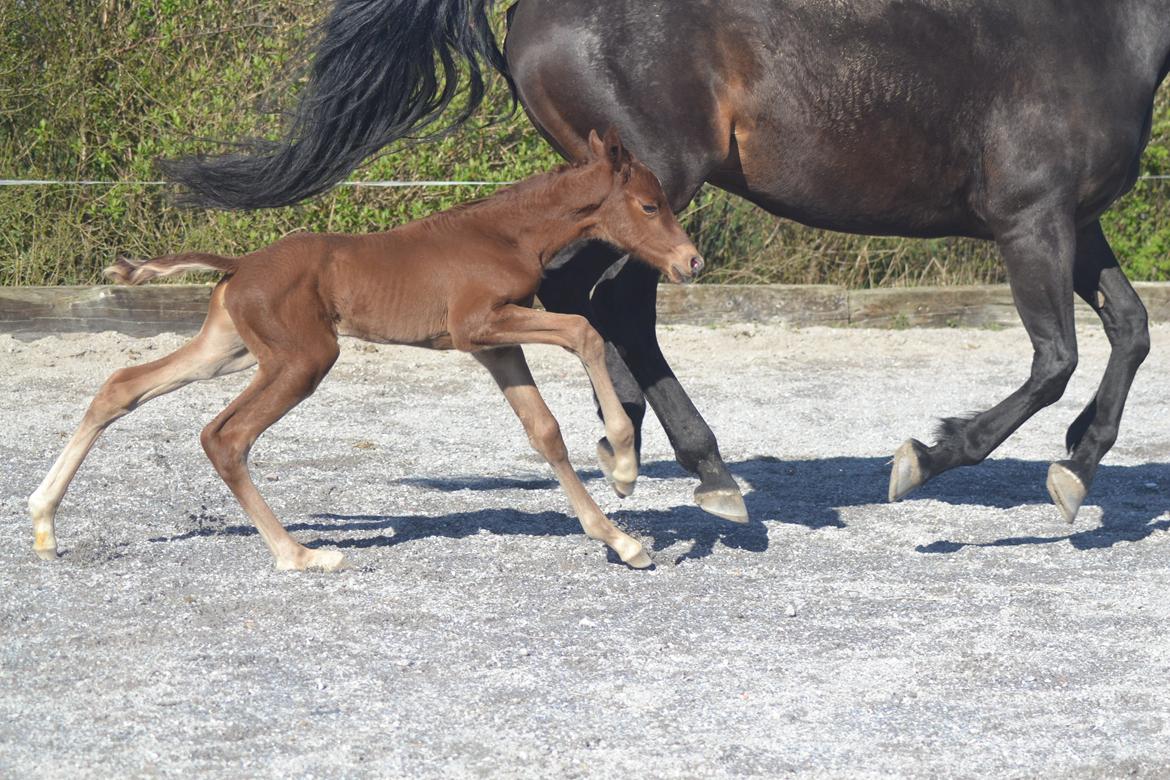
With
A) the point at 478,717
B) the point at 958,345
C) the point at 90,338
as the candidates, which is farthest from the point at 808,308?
the point at 478,717

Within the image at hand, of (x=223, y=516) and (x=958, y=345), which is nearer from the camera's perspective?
(x=223, y=516)

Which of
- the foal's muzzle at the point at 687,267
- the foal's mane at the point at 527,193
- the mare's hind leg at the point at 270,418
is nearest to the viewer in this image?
the mare's hind leg at the point at 270,418

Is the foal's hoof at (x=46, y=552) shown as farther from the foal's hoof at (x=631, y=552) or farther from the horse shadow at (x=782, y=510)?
the foal's hoof at (x=631, y=552)

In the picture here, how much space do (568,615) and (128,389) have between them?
61.5 inches

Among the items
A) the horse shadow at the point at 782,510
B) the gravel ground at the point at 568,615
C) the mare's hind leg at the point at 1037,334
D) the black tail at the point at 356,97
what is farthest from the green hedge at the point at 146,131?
the mare's hind leg at the point at 1037,334

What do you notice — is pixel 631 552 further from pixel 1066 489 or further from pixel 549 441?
pixel 1066 489

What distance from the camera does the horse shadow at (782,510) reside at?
5.06 m

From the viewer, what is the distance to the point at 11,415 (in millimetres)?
7285

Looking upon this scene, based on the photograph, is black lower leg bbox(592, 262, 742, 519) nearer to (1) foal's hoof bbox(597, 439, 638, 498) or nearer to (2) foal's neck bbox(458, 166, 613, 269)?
(1) foal's hoof bbox(597, 439, 638, 498)

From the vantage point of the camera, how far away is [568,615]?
4.14 meters

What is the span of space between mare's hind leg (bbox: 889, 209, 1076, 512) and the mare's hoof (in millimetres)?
498

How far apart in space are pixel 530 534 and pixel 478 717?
69.0 inches

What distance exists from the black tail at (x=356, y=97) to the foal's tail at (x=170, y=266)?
0.69 meters

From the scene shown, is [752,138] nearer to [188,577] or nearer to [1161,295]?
[188,577]
